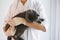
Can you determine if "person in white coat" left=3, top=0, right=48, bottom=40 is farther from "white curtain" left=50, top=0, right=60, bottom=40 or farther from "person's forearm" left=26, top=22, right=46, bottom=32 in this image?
"white curtain" left=50, top=0, right=60, bottom=40

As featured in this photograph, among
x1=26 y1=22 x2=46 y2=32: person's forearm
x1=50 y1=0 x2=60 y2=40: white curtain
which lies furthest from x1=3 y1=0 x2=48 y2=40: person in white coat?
x1=50 y1=0 x2=60 y2=40: white curtain

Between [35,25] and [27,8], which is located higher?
[27,8]

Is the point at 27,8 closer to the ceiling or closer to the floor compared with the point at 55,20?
closer to the ceiling

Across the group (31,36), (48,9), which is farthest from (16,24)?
(48,9)

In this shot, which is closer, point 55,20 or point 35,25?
point 35,25

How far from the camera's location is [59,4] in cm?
175

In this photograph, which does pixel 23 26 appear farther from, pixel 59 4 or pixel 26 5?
pixel 59 4

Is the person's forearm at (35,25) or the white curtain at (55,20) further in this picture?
the white curtain at (55,20)

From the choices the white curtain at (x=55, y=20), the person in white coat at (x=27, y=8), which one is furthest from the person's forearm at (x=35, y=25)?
the white curtain at (x=55, y=20)

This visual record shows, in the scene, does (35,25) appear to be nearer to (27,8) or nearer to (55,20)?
(27,8)

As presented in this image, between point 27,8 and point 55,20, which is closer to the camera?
point 27,8

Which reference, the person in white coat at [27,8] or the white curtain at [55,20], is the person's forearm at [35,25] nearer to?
the person in white coat at [27,8]

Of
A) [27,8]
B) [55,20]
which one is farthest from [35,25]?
[55,20]

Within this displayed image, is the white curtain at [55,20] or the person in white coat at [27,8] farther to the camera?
the white curtain at [55,20]
